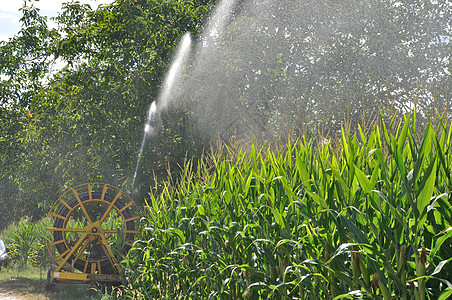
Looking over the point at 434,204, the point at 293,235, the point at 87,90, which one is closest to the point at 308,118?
the point at 87,90

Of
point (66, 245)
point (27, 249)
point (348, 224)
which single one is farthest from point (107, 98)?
point (348, 224)

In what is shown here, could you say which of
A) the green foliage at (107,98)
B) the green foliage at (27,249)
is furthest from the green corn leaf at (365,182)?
the green foliage at (27,249)

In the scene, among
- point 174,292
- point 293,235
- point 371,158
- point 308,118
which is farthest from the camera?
point 308,118

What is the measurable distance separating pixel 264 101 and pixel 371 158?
799 cm

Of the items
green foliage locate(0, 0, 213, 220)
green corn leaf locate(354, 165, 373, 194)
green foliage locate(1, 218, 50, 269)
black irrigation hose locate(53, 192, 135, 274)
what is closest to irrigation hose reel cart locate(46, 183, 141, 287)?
black irrigation hose locate(53, 192, 135, 274)

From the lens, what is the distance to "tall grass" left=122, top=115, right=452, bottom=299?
7.50ft

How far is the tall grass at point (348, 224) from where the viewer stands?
2287 mm

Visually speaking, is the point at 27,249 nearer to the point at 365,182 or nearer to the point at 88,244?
the point at 88,244

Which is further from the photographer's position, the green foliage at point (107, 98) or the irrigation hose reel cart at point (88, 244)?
the green foliage at point (107, 98)

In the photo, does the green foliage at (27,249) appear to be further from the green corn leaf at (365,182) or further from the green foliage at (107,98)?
the green corn leaf at (365,182)

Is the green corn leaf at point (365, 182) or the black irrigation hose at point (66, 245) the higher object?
the green corn leaf at point (365, 182)

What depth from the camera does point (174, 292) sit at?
16.8 feet

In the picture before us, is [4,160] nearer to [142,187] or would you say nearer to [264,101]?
[142,187]

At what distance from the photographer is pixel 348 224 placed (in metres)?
2.42
